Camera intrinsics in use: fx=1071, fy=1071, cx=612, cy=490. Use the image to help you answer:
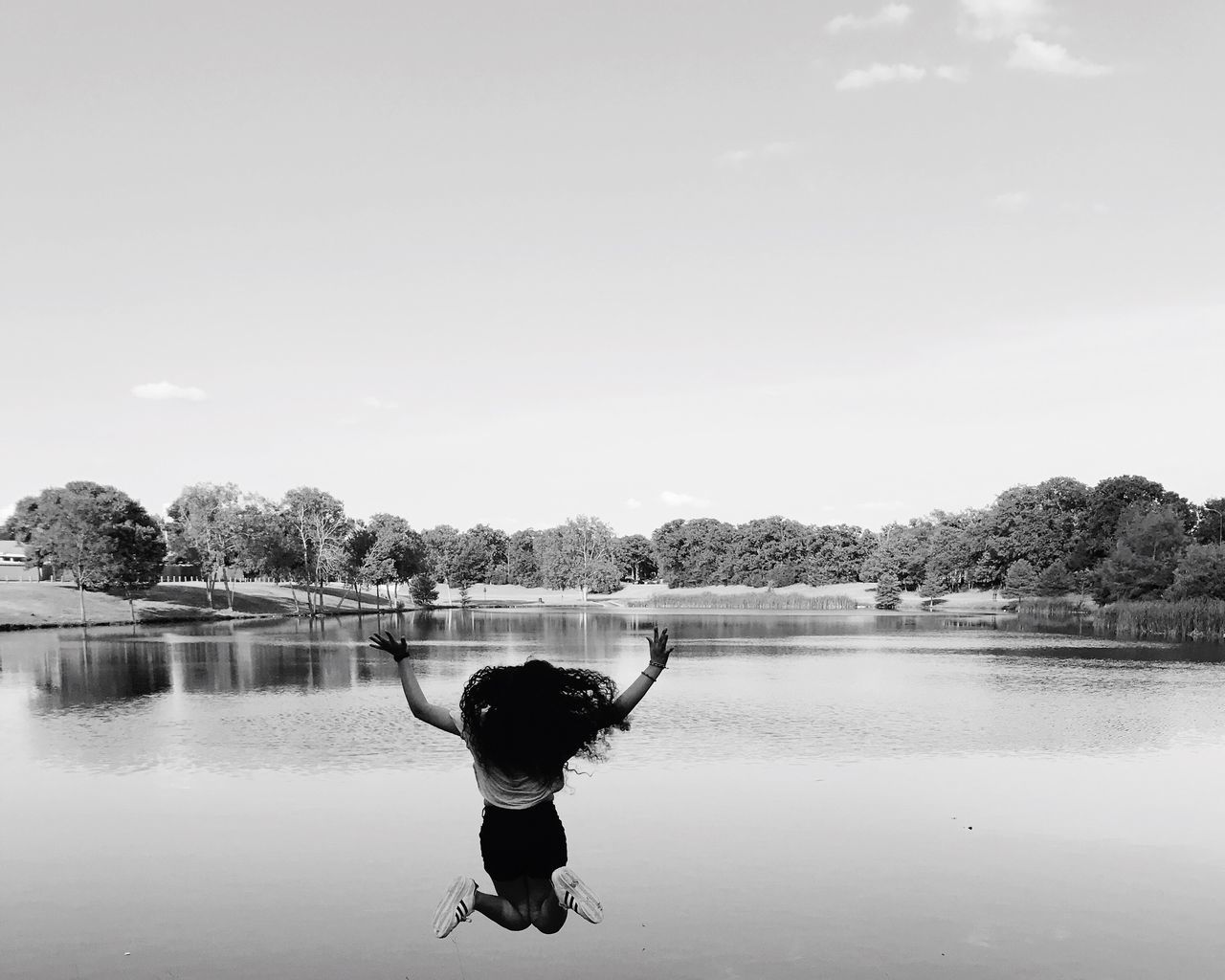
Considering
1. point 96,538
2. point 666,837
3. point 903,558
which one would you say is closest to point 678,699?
point 666,837

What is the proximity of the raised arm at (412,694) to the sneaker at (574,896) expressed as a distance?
113 centimetres

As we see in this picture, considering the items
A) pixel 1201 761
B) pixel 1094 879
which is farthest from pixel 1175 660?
pixel 1094 879

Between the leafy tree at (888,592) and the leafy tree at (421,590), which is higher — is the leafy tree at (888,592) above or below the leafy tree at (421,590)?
below

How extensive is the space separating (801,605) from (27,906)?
127727 mm

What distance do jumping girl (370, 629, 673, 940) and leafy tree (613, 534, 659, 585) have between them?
575 feet

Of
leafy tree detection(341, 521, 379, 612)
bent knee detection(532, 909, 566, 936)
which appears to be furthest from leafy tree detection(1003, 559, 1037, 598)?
bent knee detection(532, 909, 566, 936)

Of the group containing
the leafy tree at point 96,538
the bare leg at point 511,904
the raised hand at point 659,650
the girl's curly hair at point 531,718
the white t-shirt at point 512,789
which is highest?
the leafy tree at point 96,538

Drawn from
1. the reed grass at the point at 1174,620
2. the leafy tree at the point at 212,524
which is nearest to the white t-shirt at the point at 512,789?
the reed grass at the point at 1174,620

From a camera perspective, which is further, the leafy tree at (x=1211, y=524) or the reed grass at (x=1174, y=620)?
the leafy tree at (x=1211, y=524)

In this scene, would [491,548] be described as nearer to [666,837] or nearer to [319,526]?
[319,526]

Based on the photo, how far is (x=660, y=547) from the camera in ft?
591

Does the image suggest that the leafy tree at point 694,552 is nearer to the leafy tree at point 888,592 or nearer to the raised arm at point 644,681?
the leafy tree at point 888,592

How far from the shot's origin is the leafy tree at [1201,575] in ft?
208

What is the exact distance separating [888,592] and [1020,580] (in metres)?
20.4
